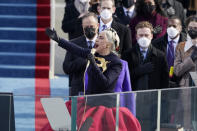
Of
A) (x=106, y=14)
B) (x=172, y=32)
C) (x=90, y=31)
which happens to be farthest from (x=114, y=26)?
(x=90, y=31)

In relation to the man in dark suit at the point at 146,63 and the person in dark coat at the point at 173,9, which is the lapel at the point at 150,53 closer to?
the man in dark suit at the point at 146,63

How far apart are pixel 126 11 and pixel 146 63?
2.42 metres

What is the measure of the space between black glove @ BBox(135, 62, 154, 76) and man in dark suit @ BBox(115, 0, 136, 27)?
2.01 m

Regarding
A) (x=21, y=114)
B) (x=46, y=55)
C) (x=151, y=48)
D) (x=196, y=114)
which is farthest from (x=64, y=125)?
(x=46, y=55)

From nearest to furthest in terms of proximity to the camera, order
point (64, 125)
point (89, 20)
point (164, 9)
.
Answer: point (64, 125) < point (89, 20) < point (164, 9)

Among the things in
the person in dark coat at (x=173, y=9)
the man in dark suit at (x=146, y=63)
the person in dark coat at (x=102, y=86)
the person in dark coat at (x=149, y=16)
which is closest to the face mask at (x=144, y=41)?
the man in dark suit at (x=146, y=63)

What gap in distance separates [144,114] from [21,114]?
4.33 feet

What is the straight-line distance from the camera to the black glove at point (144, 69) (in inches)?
335

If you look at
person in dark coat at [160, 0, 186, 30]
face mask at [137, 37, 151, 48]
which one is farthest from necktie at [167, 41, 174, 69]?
person in dark coat at [160, 0, 186, 30]

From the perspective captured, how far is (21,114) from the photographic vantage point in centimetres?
611

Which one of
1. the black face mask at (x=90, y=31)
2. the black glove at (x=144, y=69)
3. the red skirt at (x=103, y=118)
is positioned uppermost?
the black face mask at (x=90, y=31)

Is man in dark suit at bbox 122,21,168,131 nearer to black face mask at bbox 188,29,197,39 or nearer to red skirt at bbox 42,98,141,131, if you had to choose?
black face mask at bbox 188,29,197,39

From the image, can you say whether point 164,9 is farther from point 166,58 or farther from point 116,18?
point 166,58

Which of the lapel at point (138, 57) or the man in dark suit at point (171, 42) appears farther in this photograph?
the man in dark suit at point (171, 42)
